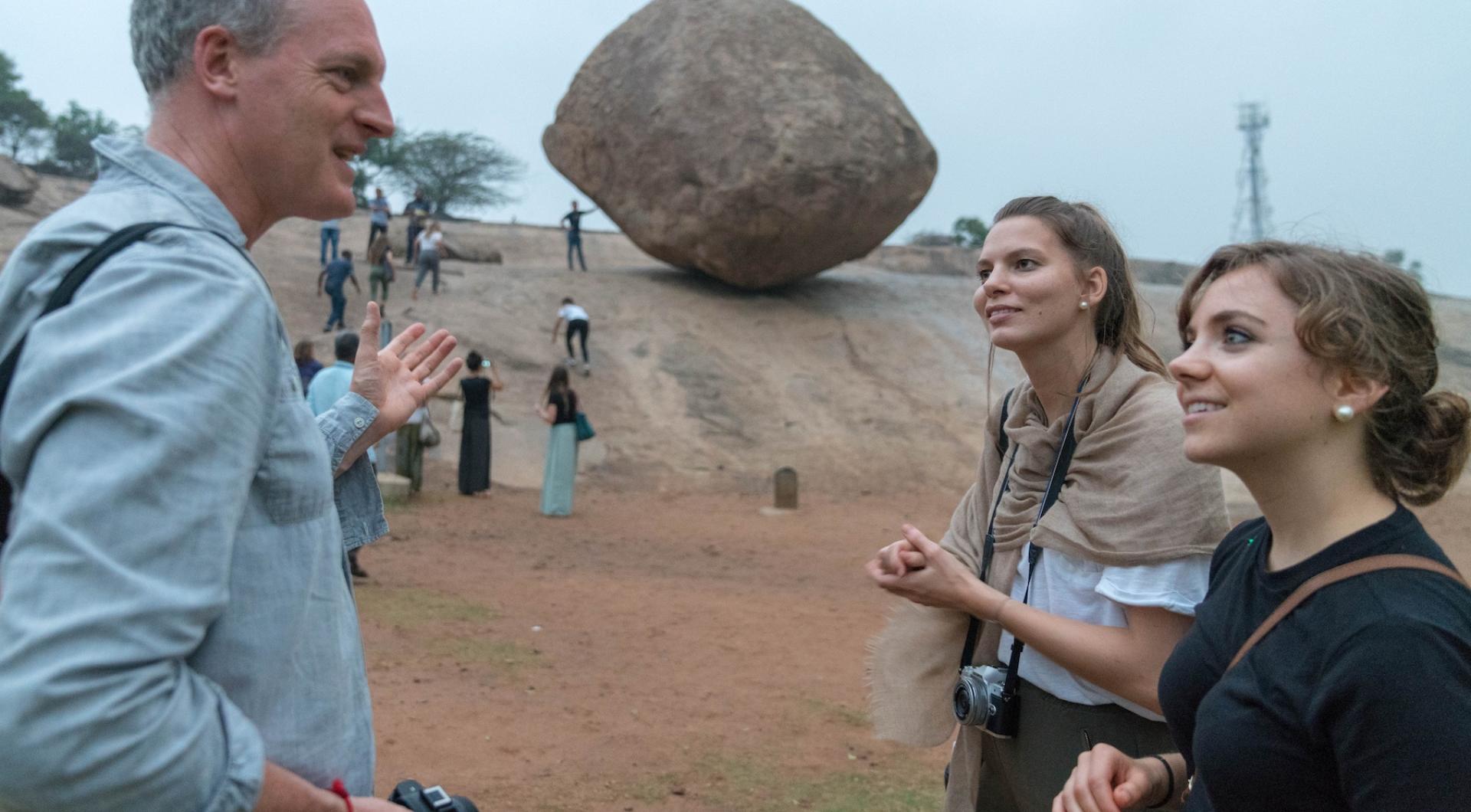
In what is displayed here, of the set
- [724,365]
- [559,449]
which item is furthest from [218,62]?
[724,365]

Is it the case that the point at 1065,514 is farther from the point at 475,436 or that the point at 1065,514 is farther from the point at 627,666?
the point at 475,436

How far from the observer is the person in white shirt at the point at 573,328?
17.7m

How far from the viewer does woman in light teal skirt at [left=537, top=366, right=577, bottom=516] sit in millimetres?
12875

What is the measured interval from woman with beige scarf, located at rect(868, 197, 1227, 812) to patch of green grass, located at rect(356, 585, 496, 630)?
566 centimetres

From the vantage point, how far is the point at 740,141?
59.9 feet

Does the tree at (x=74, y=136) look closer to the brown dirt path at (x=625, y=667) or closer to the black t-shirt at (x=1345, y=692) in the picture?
the brown dirt path at (x=625, y=667)

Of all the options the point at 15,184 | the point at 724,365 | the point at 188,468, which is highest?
the point at 188,468

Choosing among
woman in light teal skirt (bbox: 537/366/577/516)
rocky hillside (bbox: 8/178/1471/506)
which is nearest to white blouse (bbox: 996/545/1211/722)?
woman in light teal skirt (bbox: 537/366/577/516)

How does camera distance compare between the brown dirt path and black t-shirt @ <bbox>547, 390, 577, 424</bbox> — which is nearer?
the brown dirt path

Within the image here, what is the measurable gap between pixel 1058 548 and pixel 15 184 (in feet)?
79.4

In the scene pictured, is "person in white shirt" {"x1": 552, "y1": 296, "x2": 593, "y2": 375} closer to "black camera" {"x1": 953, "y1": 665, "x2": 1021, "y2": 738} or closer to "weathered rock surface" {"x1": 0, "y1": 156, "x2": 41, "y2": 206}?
"weathered rock surface" {"x1": 0, "y1": 156, "x2": 41, "y2": 206}

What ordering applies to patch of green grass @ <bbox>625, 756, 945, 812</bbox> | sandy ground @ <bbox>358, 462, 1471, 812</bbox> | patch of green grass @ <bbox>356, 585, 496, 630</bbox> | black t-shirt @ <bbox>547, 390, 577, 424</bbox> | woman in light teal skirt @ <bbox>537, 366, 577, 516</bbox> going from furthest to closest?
black t-shirt @ <bbox>547, 390, 577, 424</bbox>
woman in light teal skirt @ <bbox>537, 366, 577, 516</bbox>
patch of green grass @ <bbox>356, 585, 496, 630</bbox>
sandy ground @ <bbox>358, 462, 1471, 812</bbox>
patch of green grass @ <bbox>625, 756, 945, 812</bbox>

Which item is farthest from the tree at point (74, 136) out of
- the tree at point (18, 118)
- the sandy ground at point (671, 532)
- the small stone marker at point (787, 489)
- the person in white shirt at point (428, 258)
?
the small stone marker at point (787, 489)

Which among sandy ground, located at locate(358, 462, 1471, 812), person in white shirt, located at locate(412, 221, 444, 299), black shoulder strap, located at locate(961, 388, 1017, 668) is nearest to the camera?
black shoulder strap, located at locate(961, 388, 1017, 668)
